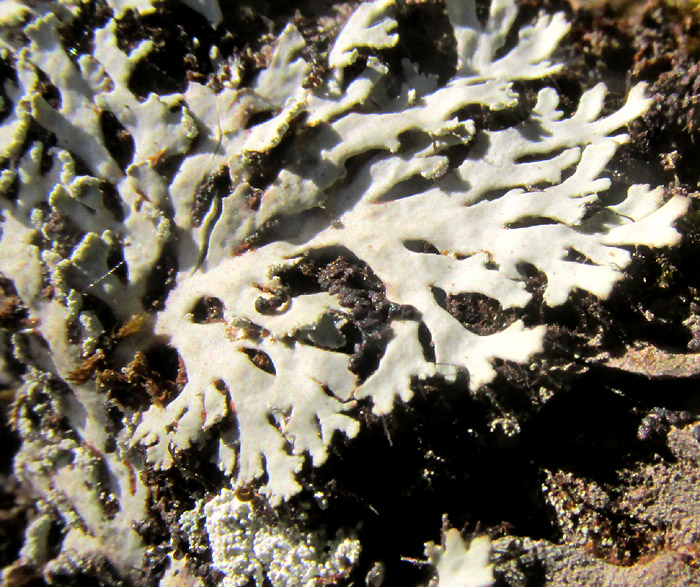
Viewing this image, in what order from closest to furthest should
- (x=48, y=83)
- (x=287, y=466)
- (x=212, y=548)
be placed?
(x=287, y=466) → (x=212, y=548) → (x=48, y=83)

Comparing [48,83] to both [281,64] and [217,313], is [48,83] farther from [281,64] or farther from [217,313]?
[217,313]

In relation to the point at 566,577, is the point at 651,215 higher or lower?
higher

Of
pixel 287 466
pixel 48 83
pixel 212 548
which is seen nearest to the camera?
pixel 287 466

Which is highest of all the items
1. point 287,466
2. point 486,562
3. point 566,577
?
point 287,466

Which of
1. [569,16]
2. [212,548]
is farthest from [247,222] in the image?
[569,16]

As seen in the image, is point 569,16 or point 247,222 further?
point 569,16

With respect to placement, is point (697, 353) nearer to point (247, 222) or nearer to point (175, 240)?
point (247, 222)
